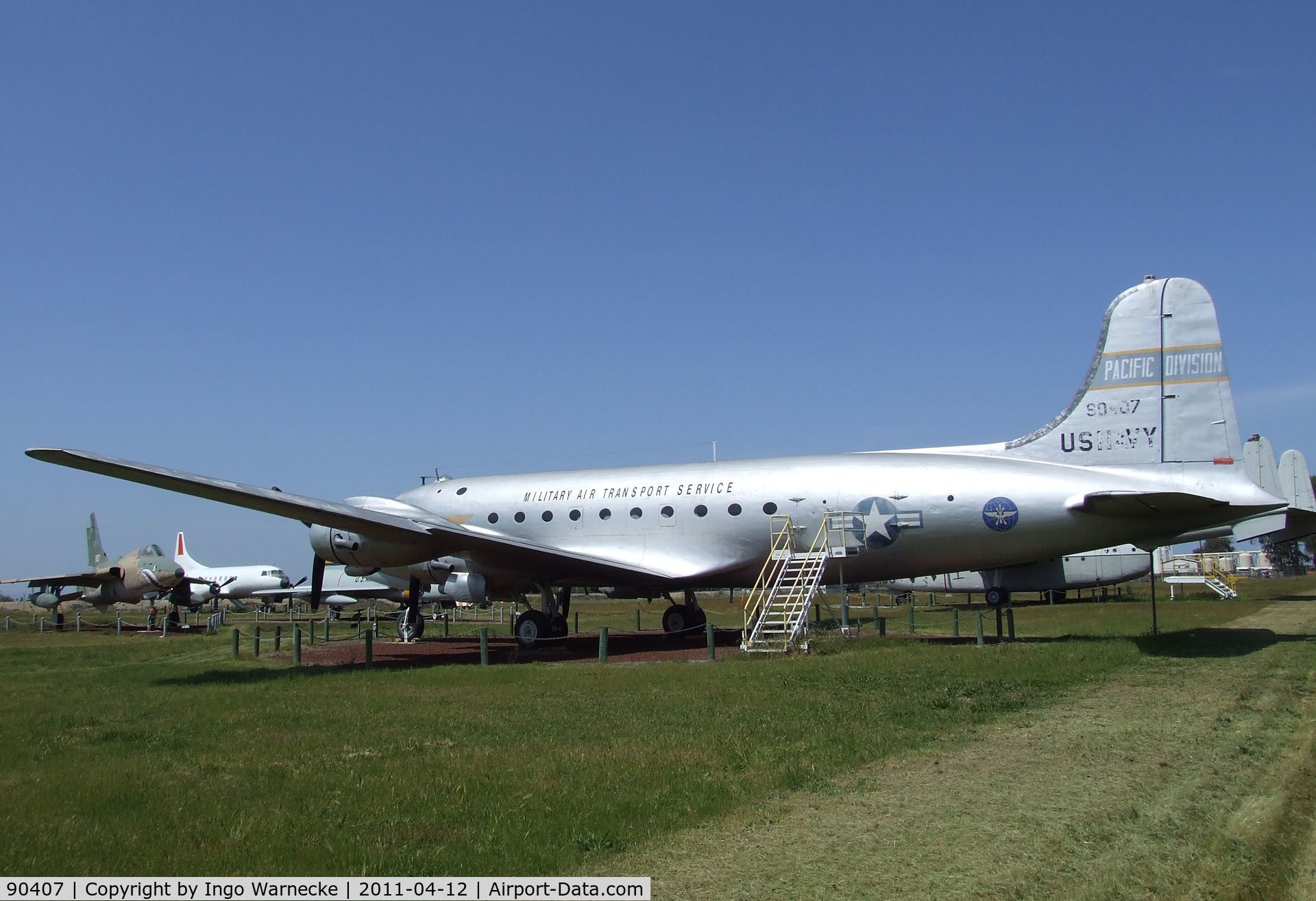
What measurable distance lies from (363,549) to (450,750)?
1255 centimetres

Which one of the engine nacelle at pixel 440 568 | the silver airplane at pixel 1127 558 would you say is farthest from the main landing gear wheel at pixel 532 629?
the silver airplane at pixel 1127 558

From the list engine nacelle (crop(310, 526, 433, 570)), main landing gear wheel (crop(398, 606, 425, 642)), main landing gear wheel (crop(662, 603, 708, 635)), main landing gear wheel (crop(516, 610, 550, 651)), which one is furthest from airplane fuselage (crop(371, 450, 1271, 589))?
main landing gear wheel (crop(662, 603, 708, 635))

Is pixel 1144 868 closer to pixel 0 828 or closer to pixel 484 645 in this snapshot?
pixel 0 828

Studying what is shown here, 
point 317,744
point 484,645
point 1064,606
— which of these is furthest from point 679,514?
point 1064,606

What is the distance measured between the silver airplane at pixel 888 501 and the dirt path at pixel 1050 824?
803 cm

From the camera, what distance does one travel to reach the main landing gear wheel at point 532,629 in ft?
73.4

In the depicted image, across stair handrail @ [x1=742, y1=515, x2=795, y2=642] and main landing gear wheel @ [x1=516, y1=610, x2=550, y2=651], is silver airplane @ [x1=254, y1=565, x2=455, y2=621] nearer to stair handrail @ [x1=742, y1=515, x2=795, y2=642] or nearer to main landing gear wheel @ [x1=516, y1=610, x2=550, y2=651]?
main landing gear wheel @ [x1=516, y1=610, x2=550, y2=651]

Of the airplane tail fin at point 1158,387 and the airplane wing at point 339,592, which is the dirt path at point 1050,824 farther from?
the airplane wing at point 339,592

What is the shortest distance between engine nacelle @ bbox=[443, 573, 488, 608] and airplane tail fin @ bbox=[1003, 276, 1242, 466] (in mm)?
12573

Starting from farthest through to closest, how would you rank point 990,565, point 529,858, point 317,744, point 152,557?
point 152,557, point 990,565, point 317,744, point 529,858

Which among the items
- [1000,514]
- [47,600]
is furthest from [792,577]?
[47,600]

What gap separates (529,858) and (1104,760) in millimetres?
4825

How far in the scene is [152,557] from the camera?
42406 millimetres

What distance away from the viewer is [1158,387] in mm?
17266
